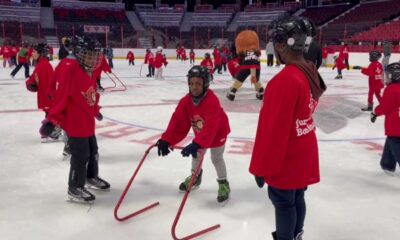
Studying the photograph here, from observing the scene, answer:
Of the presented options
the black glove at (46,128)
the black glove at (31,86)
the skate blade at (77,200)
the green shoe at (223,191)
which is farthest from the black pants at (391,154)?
the black glove at (31,86)

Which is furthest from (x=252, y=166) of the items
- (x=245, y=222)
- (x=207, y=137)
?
(x=245, y=222)

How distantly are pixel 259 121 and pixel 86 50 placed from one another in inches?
65.2

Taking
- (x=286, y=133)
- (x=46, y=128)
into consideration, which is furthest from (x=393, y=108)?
(x=46, y=128)

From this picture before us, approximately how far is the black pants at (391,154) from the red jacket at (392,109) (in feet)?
0.28

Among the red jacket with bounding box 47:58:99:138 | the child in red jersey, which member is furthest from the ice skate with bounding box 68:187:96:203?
the child in red jersey

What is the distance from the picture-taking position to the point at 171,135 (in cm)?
277

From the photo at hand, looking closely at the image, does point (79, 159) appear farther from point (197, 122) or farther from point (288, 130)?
point (288, 130)

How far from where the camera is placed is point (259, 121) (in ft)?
5.76

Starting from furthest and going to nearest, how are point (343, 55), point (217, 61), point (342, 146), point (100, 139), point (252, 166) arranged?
point (217, 61) < point (343, 55) < point (100, 139) < point (342, 146) < point (252, 166)

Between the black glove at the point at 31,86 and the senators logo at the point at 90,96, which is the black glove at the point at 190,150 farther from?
the black glove at the point at 31,86

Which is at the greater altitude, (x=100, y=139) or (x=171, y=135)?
(x=171, y=135)

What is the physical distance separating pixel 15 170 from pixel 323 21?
32320mm

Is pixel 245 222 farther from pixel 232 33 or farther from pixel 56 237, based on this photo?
pixel 232 33

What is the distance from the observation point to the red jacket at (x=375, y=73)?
6602 mm
